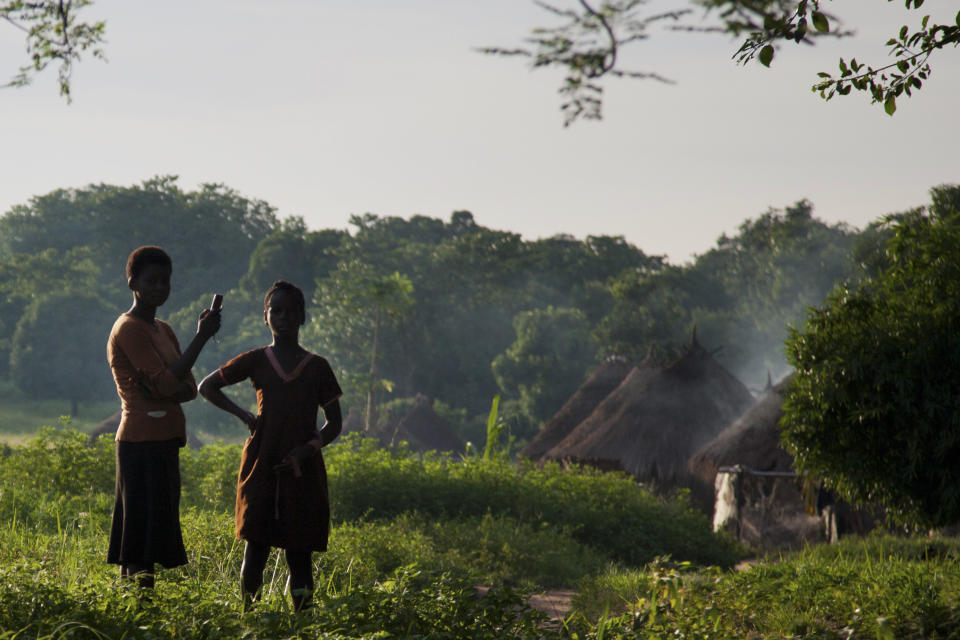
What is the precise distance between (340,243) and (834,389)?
4860 cm

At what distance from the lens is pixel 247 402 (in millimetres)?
47500

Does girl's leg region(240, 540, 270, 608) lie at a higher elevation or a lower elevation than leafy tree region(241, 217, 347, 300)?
lower

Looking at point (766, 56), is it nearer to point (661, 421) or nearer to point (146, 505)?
point (146, 505)

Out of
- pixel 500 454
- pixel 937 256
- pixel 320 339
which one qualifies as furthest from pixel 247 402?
pixel 937 256

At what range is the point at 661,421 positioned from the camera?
21188 mm

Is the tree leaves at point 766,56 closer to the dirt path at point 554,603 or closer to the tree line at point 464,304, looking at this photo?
the dirt path at point 554,603

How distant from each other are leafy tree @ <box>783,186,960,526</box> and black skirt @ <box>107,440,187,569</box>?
22.1ft

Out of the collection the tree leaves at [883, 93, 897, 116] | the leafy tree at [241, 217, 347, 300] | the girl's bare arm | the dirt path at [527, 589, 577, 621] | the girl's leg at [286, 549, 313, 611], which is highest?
the leafy tree at [241, 217, 347, 300]

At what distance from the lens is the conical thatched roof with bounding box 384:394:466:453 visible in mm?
29594

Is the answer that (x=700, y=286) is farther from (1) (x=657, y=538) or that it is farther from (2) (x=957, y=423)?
(2) (x=957, y=423)

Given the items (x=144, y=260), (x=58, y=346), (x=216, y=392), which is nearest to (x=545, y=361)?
(x=58, y=346)

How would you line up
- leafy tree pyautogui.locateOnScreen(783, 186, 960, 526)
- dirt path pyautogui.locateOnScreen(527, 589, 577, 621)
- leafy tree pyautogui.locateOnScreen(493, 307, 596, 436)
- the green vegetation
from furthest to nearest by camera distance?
leafy tree pyautogui.locateOnScreen(493, 307, 596, 436) < leafy tree pyautogui.locateOnScreen(783, 186, 960, 526) < dirt path pyautogui.locateOnScreen(527, 589, 577, 621) < the green vegetation

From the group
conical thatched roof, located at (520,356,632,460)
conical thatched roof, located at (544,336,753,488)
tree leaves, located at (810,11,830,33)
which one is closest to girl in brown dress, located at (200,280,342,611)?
tree leaves, located at (810,11,830,33)

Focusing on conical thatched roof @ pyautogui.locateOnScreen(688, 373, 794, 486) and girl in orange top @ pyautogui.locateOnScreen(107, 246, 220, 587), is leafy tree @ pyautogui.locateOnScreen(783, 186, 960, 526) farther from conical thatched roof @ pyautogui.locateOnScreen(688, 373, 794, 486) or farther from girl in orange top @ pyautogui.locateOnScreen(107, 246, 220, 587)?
conical thatched roof @ pyautogui.locateOnScreen(688, 373, 794, 486)
